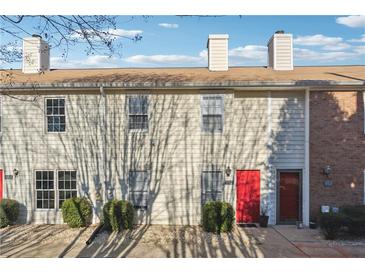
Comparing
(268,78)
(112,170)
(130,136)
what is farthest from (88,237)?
(268,78)

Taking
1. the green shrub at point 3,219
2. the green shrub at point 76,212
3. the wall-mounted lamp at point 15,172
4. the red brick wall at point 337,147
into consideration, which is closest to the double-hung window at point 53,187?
the green shrub at point 76,212

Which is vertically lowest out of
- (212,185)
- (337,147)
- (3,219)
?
(3,219)

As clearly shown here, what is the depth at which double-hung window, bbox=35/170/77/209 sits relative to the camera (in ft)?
37.1

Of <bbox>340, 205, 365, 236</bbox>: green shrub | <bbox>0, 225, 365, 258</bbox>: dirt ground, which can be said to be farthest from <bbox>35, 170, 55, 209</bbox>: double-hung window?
<bbox>340, 205, 365, 236</bbox>: green shrub

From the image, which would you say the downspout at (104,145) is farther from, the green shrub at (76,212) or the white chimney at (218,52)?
the white chimney at (218,52)

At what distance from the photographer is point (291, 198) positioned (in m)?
11.3

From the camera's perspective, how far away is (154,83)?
1073 centimetres

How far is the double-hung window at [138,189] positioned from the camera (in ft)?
36.7

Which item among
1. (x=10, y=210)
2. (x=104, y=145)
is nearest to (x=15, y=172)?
(x=10, y=210)

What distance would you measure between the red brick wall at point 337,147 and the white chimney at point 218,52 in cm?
421

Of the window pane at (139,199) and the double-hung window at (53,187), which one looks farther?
the double-hung window at (53,187)

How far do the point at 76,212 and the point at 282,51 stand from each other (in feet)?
35.4

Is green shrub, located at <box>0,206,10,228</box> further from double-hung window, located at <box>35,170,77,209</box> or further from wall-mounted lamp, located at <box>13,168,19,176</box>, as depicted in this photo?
wall-mounted lamp, located at <box>13,168,19,176</box>

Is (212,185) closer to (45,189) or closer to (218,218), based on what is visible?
(218,218)
